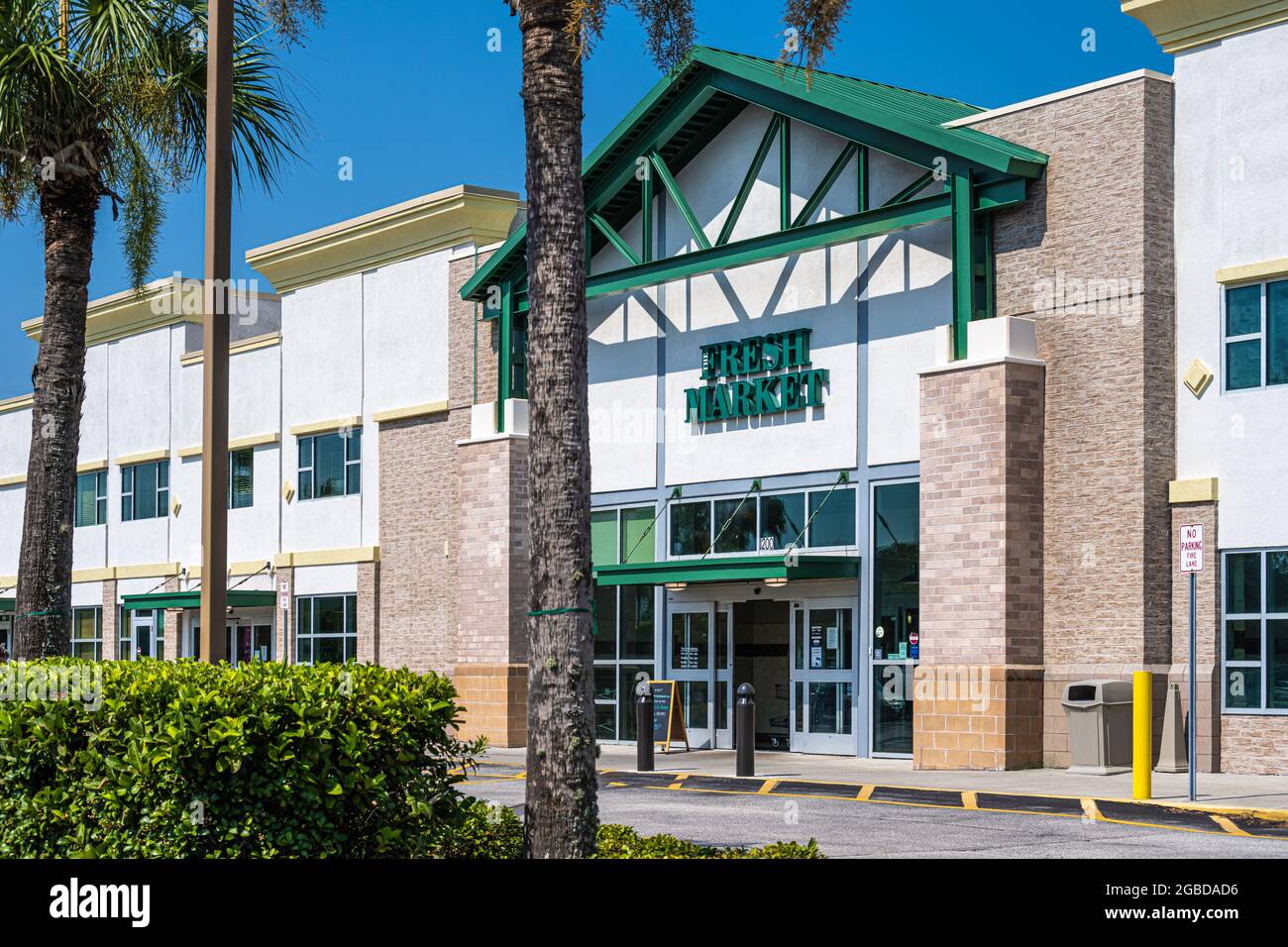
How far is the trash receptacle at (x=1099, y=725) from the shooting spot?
20953mm

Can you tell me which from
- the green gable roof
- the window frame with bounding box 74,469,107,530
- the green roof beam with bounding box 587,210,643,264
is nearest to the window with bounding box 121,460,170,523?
the window frame with bounding box 74,469,107,530

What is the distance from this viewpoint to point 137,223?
68.8 feet

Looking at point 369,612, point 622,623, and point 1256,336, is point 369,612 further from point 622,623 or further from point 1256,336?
point 1256,336

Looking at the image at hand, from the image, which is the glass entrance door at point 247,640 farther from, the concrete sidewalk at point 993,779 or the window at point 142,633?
the concrete sidewalk at point 993,779

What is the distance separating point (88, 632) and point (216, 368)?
115 feet

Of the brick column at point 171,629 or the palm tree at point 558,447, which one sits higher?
the palm tree at point 558,447

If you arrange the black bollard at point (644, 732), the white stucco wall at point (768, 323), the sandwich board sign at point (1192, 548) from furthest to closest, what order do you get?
1. the white stucco wall at point (768, 323)
2. the black bollard at point (644, 732)
3. the sandwich board sign at point (1192, 548)

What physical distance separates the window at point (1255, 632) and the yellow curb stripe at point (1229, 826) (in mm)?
4483

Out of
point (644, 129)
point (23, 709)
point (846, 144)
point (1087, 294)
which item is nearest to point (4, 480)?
point (644, 129)

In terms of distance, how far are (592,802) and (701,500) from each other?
18.0 metres

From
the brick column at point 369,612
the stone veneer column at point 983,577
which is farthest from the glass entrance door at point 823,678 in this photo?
the brick column at point 369,612

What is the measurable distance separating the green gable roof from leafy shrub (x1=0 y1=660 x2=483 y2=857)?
1416 centimetres

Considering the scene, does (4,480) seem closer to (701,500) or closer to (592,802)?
(701,500)

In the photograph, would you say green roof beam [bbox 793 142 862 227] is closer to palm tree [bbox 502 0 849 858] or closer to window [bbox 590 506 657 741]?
window [bbox 590 506 657 741]
